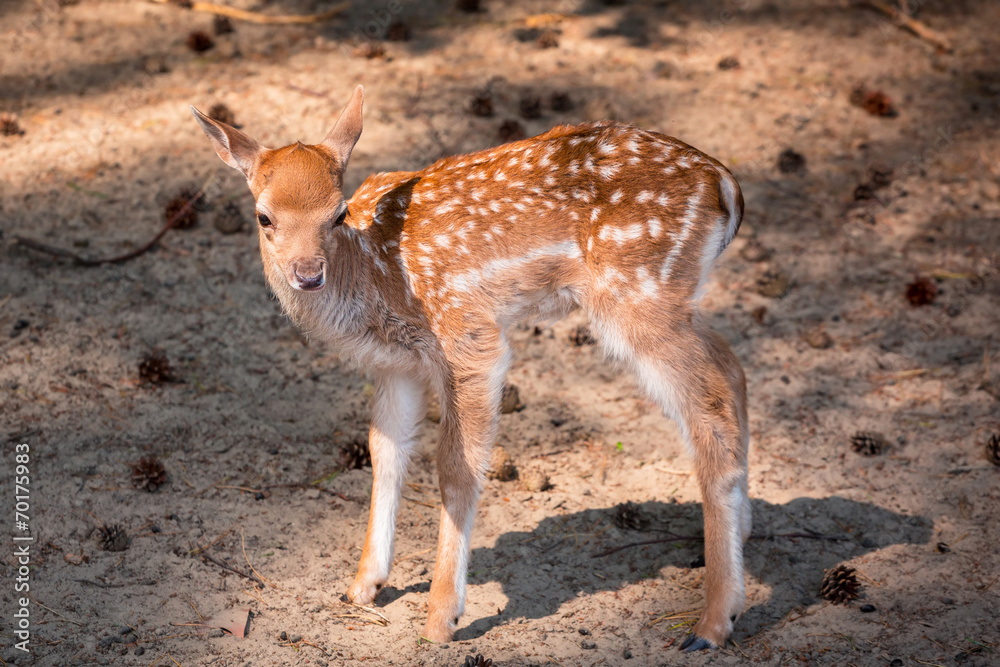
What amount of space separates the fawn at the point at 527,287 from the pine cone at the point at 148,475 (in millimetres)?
1305

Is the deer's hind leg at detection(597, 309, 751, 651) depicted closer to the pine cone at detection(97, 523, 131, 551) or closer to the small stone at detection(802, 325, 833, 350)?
the small stone at detection(802, 325, 833, 350)

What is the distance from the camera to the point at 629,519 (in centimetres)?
480

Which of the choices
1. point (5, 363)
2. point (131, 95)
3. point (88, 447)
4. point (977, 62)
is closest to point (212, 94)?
point (131, 95)

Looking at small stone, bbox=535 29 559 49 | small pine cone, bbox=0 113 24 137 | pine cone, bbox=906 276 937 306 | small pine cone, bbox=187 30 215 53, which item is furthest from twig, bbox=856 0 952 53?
small pine cone, bbox=0 113 24 137

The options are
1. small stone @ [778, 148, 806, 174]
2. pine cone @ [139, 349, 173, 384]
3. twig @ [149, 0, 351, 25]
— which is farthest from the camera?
twig @ [149, 0, 351, 25]

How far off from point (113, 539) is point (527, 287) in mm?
2446

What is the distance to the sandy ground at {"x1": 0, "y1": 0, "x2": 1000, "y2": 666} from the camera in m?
4.13

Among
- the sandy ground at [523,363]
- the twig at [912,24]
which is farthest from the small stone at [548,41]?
the twig at [912,24]

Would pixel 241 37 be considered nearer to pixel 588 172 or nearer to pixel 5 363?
pixel 5 363

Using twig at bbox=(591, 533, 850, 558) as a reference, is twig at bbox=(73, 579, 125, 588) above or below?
above

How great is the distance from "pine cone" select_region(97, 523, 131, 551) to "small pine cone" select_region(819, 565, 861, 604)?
3.55m

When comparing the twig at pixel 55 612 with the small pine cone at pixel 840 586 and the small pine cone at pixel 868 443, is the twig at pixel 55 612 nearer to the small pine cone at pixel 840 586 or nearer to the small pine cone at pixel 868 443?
the small pine cone at pixel 840 586

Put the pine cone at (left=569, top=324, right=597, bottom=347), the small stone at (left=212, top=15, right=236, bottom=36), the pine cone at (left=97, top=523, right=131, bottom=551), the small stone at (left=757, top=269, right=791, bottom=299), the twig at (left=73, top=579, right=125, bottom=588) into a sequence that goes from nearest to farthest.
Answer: the twig at (left=73, top=579, right=125, bottom=588) → the pine cone at (left=97, top=523, right=131, bottom=551) → the pine cone at (left=569, top=324, right=597, bottom=347) → the small stone at (left=757, top=269, right=791, bottom=299) → the small stone at (left=212, top=15, right=236, bottom=36)

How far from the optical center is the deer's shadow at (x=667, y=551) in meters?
4.36
